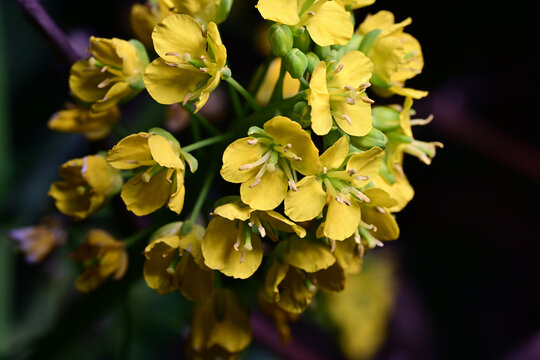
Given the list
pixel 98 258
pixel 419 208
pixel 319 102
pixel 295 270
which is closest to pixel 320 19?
pixel 319 102

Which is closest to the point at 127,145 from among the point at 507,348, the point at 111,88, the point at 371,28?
the point at 111,88

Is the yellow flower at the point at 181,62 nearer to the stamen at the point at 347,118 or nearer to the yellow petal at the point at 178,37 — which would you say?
the yellow petal at the point at 178,37

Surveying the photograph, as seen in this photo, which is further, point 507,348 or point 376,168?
point 507,348

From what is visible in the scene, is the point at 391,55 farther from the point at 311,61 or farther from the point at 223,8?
the point at 223,8

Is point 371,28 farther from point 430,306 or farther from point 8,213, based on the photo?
point 430,306

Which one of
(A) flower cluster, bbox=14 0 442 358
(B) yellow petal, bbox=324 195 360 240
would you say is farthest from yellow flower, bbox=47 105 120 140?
(B) yellow petal, bbox=324 195 360 240

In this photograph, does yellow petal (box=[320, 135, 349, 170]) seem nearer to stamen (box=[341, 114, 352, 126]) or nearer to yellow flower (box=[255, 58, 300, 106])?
stamen (box=[341, 114, 352, 126])
